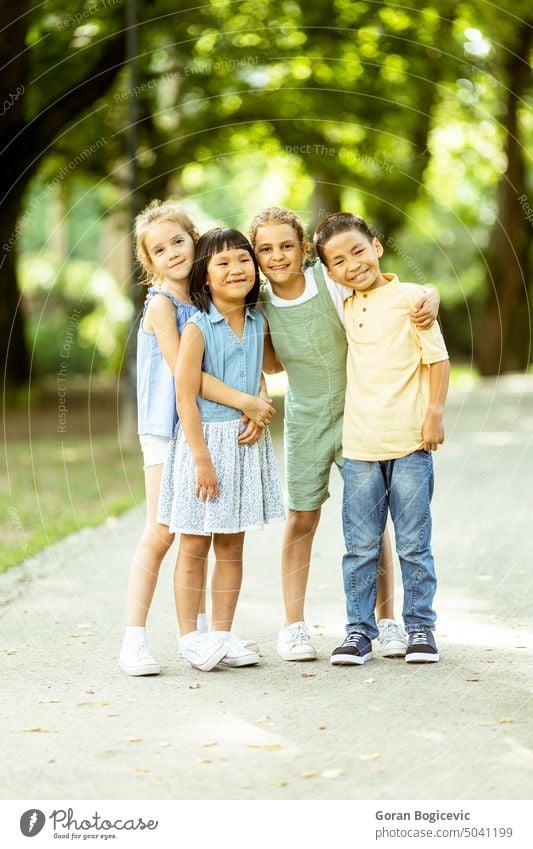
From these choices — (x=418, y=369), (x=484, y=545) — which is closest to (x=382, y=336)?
(x=418, y=369)

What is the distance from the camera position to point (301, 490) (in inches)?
194

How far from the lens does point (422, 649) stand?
4762mm

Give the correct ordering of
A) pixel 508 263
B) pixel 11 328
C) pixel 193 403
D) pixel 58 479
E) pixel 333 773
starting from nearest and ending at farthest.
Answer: pixel 333 773
pixel 193 403
pixel 58 479
pixel 11 328
pixel 508 263

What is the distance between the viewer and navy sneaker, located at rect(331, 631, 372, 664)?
4723 mm

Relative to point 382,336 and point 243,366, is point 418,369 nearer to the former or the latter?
point 382,336

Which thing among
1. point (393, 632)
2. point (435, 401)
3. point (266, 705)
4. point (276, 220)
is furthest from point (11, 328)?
point (266, 705)

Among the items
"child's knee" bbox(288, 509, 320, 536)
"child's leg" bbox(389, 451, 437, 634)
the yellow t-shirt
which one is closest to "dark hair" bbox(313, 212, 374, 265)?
the yellow t-shirt


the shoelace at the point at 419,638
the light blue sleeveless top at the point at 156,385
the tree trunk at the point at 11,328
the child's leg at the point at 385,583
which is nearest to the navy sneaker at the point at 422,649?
the shoelace at the point at 419,638

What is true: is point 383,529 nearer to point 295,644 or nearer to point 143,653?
point 295,644

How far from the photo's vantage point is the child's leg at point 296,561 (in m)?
4.98

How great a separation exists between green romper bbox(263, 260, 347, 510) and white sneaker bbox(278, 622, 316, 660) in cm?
52

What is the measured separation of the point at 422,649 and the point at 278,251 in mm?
1733

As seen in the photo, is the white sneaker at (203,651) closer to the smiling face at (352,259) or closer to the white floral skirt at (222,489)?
the white floral skirt at (222,489)

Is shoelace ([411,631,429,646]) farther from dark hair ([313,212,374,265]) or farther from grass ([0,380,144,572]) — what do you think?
grass ([0,380,144,572])
